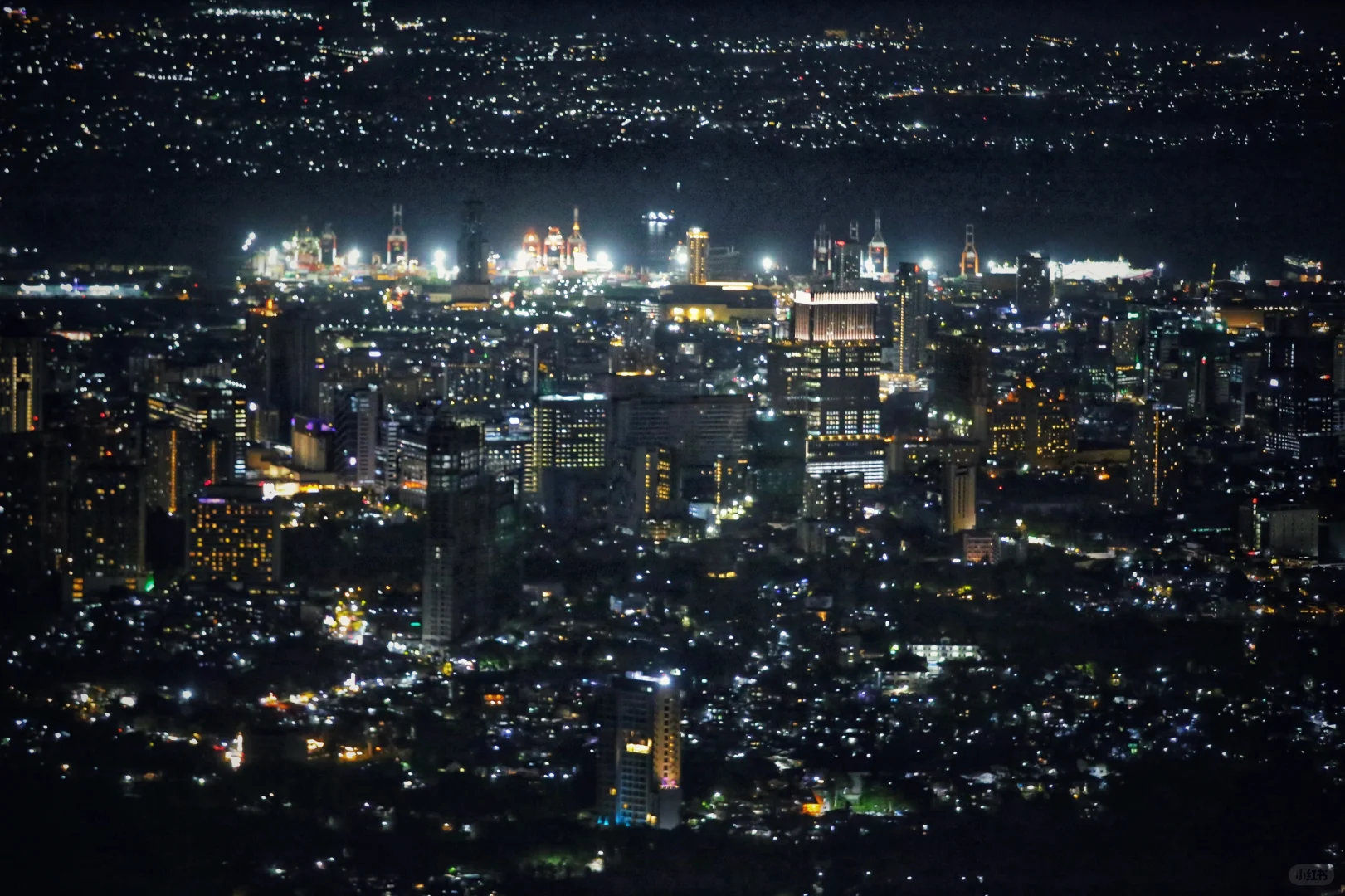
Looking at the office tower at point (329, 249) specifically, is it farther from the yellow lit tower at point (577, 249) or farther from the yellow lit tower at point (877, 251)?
the yellow lit tower at point (877, 251)

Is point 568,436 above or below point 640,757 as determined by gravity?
above

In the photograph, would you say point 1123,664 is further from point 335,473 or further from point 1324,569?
point 335,473

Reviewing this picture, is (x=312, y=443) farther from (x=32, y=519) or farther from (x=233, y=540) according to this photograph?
(x=32, y=519)

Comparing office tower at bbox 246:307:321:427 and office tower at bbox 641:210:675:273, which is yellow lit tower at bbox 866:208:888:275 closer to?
office tower at bbox 641:210:675:273

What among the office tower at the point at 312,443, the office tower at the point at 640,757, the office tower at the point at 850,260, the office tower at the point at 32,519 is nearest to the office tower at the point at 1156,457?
the office tower at the point at 850,260

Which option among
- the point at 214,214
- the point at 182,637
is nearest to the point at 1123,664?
the point at 182,637

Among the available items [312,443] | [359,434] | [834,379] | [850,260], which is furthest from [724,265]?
[359,434]

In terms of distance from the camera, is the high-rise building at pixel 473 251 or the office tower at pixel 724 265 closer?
the high-rise building at pixel 473 251

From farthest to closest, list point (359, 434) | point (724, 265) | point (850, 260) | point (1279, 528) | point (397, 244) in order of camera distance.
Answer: point (724, 265) < point (397, 244) < point (850, 260) < point (359, 434) < point (1279, 528)
